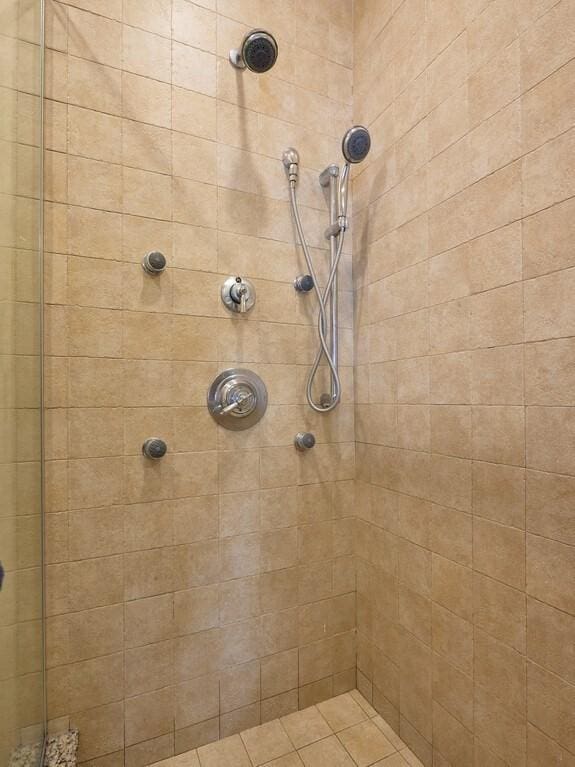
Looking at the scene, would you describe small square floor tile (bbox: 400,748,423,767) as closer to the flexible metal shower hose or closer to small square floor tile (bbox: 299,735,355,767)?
small square floor tile (bbox: 299,735,355,767)

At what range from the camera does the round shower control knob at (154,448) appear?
1.21 meters

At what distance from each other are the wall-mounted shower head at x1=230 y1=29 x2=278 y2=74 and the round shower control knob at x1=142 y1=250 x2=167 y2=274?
0.63 meters

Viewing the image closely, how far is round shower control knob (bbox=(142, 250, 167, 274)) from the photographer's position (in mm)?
1213

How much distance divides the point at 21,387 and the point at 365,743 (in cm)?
156

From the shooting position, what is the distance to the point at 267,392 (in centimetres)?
142

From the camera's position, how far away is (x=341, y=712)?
1.45 metres

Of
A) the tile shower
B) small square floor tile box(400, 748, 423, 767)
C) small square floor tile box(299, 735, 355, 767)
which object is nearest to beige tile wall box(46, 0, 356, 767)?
the tile shower

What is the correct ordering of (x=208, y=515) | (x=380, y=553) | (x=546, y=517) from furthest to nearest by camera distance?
(x=380, y=553)
(x=208, y=515)
(x=546, y=517)

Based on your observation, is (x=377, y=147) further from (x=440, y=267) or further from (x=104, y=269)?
(x=104, y=269)

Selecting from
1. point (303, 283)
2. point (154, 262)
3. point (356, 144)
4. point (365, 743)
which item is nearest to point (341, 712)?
point (365, 743)

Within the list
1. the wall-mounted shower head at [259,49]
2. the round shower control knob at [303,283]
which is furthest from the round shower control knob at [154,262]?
the wall-mounted shower head at [259,49]

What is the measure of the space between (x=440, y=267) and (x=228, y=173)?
31.5 inches

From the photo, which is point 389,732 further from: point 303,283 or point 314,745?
point 303,283

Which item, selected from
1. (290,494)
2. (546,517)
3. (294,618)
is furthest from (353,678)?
(546,517)
